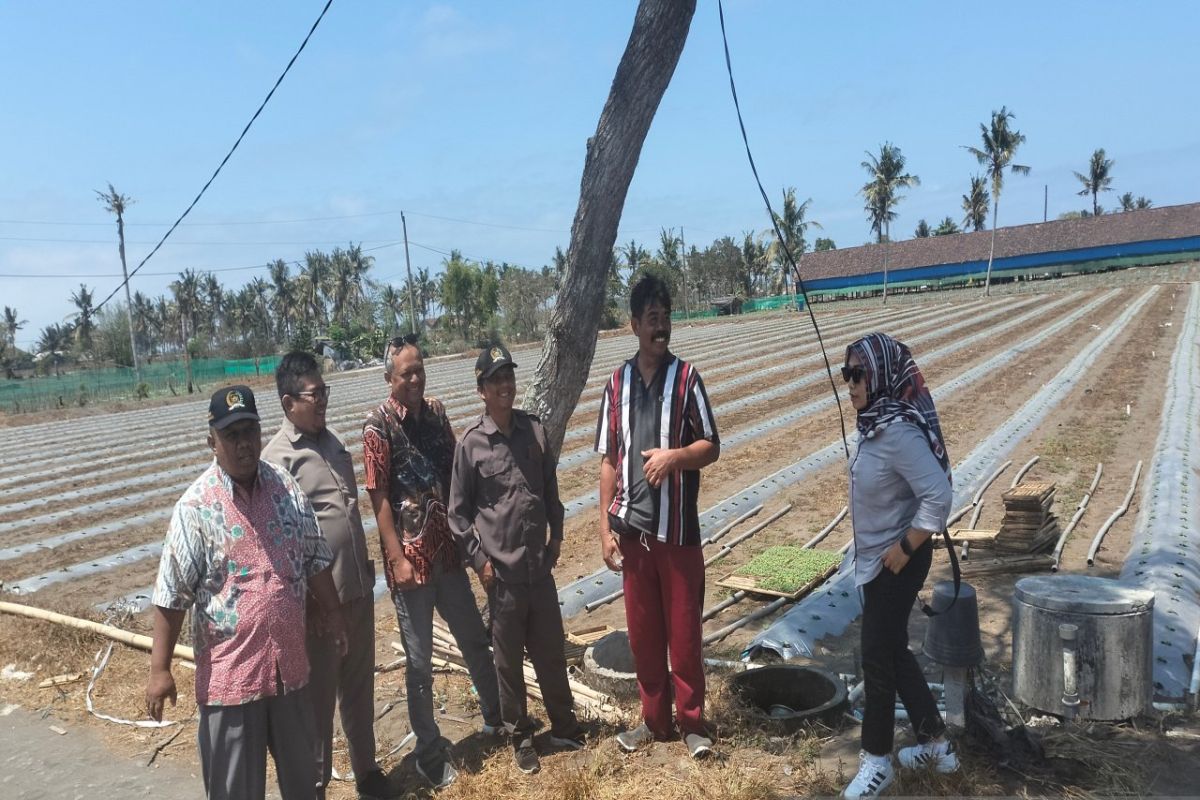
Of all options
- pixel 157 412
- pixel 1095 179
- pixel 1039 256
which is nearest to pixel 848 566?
pixel 157 412

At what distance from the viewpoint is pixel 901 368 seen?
105 inches

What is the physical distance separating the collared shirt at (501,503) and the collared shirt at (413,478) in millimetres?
147

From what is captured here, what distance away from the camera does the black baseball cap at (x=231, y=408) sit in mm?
2529

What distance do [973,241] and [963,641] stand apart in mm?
55311

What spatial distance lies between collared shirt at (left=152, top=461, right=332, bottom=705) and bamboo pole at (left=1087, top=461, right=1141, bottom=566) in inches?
212

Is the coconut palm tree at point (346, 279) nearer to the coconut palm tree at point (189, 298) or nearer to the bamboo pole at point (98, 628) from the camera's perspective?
the coconut palm tree at point (189, 298)

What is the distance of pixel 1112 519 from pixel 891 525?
498 cm

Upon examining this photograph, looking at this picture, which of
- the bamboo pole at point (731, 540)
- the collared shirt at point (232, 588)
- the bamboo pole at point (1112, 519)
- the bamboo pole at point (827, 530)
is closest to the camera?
the collared shirt at point (232, 588)

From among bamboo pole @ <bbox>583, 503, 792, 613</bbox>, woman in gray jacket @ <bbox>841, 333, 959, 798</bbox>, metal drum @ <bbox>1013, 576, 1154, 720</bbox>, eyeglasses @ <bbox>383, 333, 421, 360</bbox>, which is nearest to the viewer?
woman in gray jacket @ <bbox>841, 333, 959, 798</bbox>

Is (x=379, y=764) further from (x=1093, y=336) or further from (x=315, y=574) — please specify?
(x=1093, y=336)

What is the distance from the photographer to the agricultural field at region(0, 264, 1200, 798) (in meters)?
3.07

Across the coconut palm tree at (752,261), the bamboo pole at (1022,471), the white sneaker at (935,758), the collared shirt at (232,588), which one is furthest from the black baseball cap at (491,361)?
the coconut palm tree at (752,261)

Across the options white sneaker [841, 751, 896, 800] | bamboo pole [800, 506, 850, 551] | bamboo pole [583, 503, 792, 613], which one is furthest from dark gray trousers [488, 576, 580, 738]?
bamboo pole [800, 506, 850, 551]

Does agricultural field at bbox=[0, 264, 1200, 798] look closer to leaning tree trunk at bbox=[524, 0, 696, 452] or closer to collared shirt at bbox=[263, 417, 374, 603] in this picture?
collared shirt at bbox=[263, 417, 374, 603]
